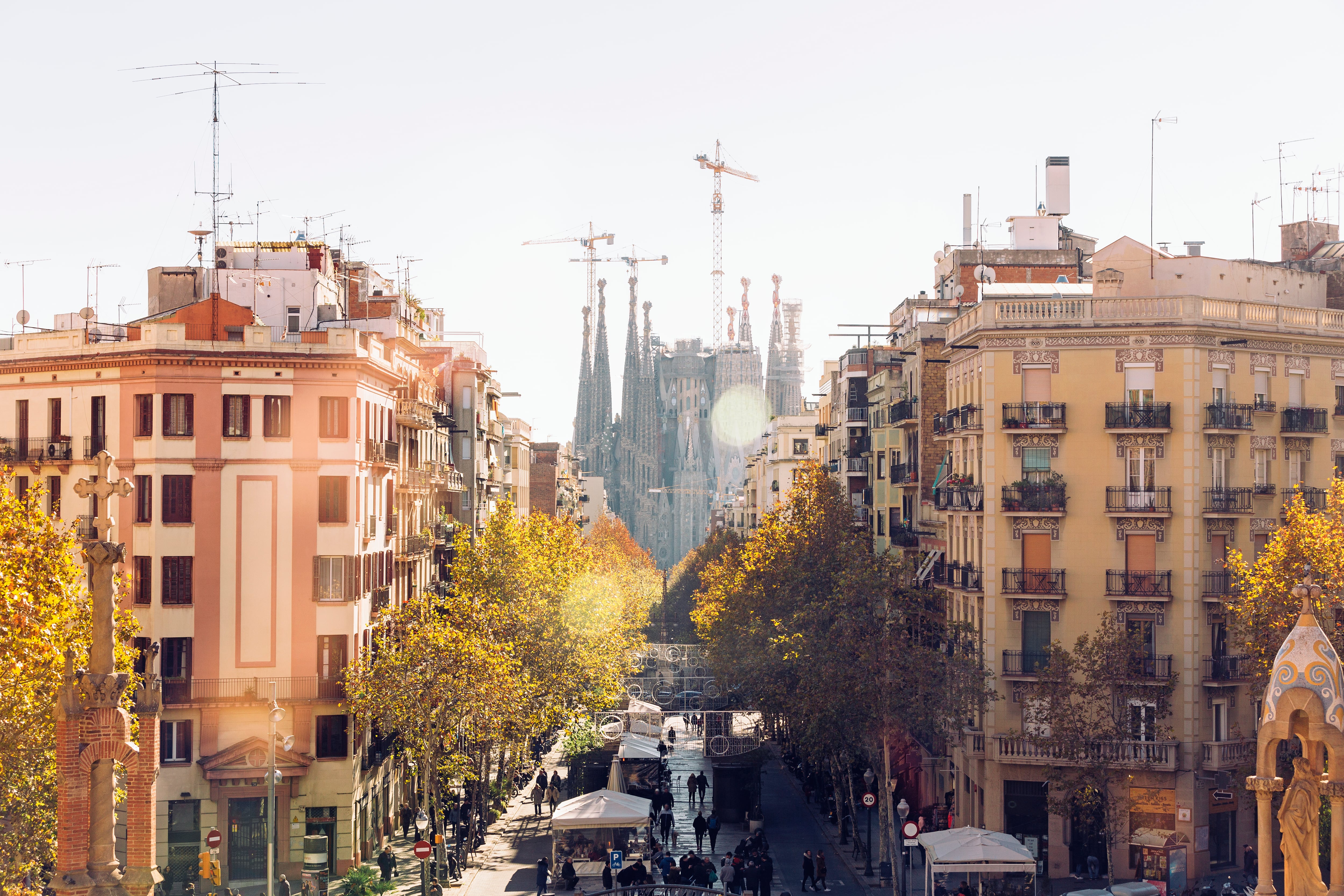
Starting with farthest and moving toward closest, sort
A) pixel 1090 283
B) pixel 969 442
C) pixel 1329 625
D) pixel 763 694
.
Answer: pixel 1090 283, pixel 763 694, pixel 969 442, pixel 1329 625

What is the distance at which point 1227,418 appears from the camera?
51.3 metres

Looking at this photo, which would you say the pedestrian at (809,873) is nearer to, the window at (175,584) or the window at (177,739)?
the window at (177,739)

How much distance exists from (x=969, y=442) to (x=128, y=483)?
38.1 metres

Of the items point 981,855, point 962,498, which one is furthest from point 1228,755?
point 981,855

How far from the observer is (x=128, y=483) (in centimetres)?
2277

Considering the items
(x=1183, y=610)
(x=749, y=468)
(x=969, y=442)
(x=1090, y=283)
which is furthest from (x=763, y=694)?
(x=749, y=468)

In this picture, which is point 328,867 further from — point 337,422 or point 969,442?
point 969,442

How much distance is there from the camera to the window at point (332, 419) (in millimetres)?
51906

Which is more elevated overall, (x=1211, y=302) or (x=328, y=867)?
(x=1211, y=302)

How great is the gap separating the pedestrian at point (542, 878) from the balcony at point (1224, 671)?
70.7 ft

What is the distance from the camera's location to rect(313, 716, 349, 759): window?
5094cm

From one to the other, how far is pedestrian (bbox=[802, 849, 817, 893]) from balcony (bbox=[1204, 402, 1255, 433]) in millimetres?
18660

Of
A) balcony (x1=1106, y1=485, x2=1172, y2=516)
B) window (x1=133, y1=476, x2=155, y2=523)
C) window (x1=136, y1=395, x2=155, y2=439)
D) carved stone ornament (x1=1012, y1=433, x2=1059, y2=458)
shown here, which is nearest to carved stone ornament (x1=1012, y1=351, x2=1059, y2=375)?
carved stone ornament (x1=1012, y1=433, x2=1059, y2=458)

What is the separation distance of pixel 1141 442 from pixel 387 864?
1092 inches
